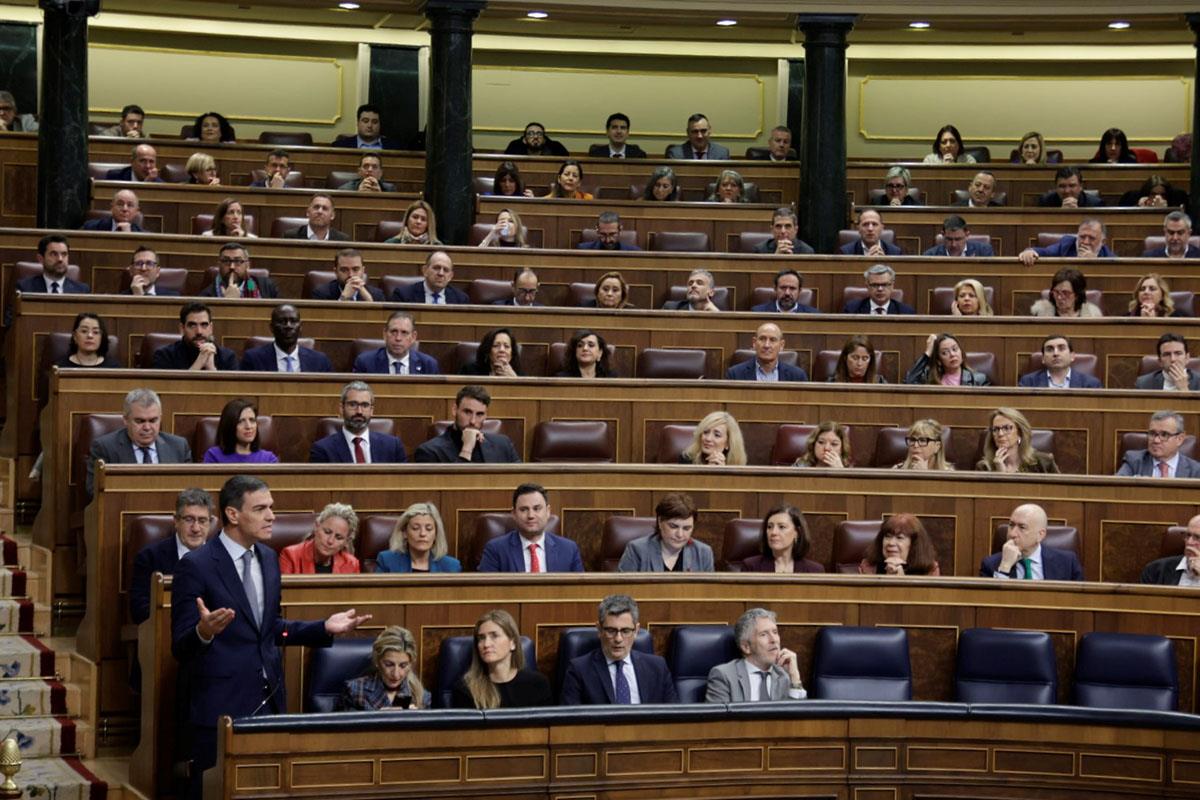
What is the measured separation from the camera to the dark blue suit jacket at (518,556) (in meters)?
6.00

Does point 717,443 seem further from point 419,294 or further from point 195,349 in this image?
point 419,294

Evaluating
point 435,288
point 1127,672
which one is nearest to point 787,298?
point 435,288

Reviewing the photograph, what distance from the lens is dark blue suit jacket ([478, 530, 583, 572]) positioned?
6004 millimetres

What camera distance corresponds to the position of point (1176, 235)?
917 centimetres

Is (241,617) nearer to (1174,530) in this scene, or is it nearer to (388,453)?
(388,453)

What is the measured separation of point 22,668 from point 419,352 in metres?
2.30

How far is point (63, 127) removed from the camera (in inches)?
365

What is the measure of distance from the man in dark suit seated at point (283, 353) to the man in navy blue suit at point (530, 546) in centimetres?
A: 176

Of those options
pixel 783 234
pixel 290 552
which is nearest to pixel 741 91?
pixel 783 234

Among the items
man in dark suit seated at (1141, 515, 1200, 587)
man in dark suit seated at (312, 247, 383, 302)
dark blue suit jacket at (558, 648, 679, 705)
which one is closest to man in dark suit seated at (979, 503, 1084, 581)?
man in dark suit seated at (1141, 515, 1200, 587)

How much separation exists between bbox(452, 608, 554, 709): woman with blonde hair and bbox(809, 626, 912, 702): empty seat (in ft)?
3.03

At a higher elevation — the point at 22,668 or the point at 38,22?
the point at 38,22

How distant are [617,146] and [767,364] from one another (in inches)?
161

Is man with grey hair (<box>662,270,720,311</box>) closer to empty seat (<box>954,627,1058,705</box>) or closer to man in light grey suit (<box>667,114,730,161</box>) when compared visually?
man in light grey suit (<box>667,114,730,161</box>)
